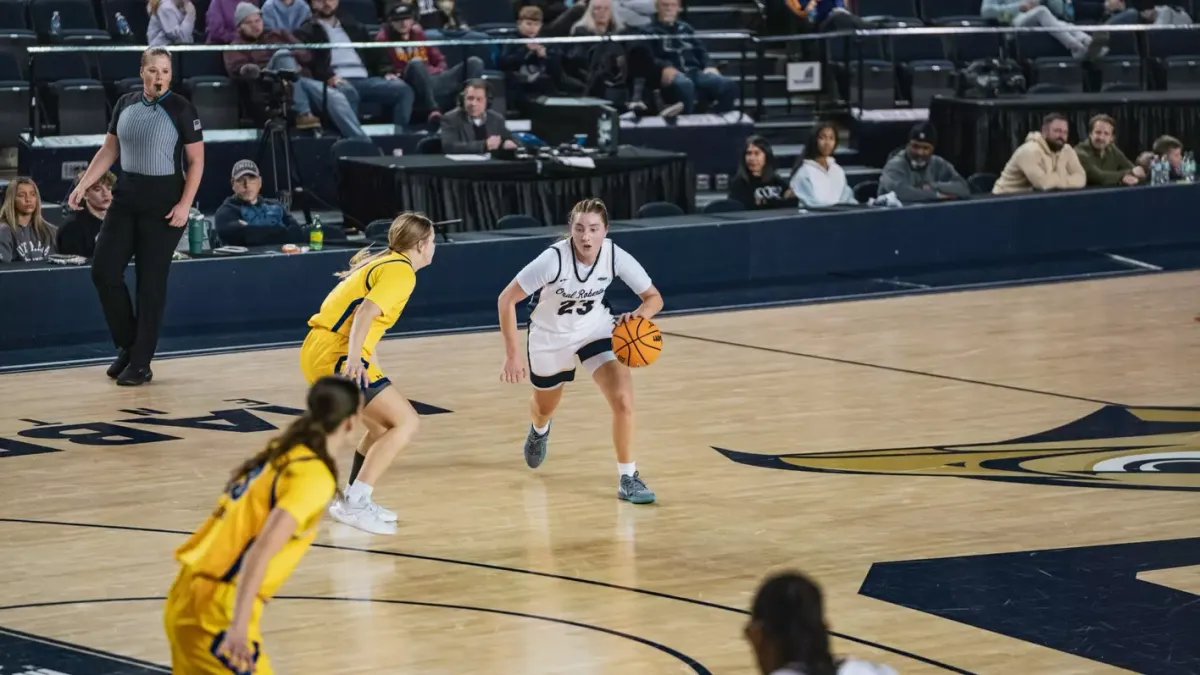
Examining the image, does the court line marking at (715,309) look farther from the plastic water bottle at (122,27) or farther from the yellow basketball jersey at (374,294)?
the plastic water bottle at (122,27)

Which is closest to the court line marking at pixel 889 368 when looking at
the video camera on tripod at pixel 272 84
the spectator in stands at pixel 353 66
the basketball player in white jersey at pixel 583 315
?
the basketball player in white jersey at pixel 583 315

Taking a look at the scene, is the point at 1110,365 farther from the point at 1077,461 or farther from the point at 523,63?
the point at 523,63

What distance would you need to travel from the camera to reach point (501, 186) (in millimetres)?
15133

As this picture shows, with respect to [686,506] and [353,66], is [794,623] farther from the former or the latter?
[353,66]

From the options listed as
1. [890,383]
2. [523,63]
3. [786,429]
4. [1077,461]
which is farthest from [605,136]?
[1077,461]

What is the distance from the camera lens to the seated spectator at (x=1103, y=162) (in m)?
16.7

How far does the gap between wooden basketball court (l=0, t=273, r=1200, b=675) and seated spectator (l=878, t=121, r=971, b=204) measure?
3.32 metres

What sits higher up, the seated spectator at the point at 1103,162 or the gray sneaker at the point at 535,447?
the seated spectator at the point at 1103,162

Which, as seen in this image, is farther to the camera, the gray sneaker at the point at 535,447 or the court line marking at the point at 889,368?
the court line marking at the point at 889,368

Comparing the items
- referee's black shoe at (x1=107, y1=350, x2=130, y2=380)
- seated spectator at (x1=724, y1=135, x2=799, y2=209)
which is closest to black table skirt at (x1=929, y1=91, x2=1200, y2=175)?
seated spectator at (x1=724, y1=135, x2=799, y2=209)

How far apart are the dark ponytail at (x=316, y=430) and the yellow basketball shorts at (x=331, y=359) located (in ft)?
9.77

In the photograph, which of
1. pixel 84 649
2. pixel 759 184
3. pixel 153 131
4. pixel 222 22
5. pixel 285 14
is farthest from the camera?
pixel 285 14

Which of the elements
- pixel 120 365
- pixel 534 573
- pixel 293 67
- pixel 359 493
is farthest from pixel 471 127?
pixel 534 573

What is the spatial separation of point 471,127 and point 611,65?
2.53 metres
